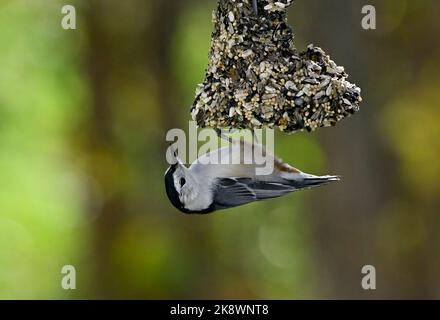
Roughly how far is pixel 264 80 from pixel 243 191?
0.71m

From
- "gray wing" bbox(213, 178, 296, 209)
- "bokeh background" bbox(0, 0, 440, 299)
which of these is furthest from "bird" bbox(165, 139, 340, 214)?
"bokeh background" bbox(0, 0, 440, 299)

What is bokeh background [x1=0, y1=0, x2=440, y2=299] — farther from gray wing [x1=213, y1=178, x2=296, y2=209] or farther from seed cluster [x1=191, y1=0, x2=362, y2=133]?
seed cluster [x1=191, y1=0, x2=362, y2=133]

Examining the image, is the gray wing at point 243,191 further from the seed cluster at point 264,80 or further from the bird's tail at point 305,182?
the seed cluster at point 264,80

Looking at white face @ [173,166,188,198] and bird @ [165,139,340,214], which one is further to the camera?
white face @ [173,166,188,198]

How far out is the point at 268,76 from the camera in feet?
12.1

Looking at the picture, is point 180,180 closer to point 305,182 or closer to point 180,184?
point 180,184

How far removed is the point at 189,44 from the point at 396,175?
2460mm

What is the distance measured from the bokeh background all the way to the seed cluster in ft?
10.2

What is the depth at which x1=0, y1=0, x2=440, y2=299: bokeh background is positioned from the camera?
274 inches

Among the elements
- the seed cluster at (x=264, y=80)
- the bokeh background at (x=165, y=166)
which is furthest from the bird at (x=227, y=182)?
the bokeh background at (x=165, y=166)

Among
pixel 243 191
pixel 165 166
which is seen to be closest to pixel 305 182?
pixel 243 191

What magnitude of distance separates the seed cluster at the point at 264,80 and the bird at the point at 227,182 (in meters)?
0.35
